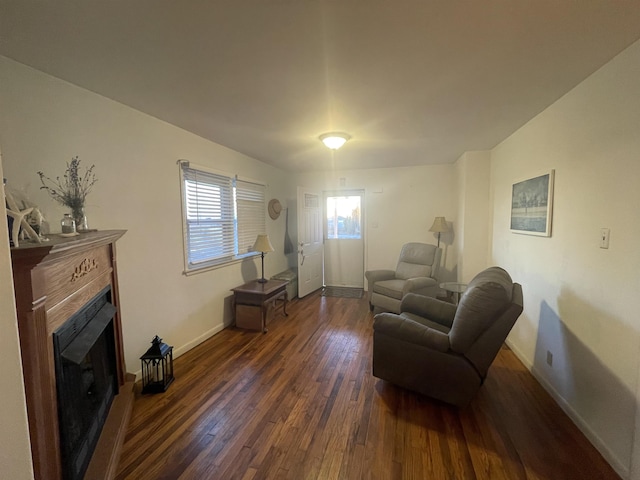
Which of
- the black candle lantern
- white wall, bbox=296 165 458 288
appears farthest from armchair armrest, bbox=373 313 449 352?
white wall, bbox=296 165 458 288

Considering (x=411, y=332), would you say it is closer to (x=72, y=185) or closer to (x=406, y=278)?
(x=406, y=278)

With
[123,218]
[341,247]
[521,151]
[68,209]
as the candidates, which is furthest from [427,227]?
[68,209]

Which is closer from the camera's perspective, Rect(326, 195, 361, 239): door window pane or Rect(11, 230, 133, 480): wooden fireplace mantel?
Rect(11, 230, 133, 480): wooden fireplace mantel

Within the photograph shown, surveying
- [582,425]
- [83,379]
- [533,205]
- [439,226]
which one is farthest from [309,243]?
[582,425]

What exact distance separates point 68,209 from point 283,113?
5.60 feet

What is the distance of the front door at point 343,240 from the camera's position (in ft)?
17.5

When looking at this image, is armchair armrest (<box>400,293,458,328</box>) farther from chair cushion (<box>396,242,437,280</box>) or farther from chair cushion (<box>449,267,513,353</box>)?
chair cushion (<box>396,242,437,280</box>)

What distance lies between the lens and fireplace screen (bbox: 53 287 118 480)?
1262 millimetres

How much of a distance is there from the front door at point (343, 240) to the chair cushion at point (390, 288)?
1.48 m

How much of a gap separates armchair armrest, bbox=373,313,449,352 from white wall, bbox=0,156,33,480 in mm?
1907

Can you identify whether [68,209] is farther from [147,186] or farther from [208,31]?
[208,31]

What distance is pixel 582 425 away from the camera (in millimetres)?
1786

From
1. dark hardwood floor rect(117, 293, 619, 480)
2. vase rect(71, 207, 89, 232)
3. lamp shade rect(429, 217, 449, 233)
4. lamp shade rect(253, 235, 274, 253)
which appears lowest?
dark hardwood floor rect(117, 293, 619, 480)

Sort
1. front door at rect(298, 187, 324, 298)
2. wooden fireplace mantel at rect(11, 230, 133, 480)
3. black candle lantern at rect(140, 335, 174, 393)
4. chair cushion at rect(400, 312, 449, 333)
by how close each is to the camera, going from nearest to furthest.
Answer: wooden fireplace mantel at rect(11, 230, 133, 480)
black candle lantern at rect(140, 335, 174, 393)
chair cushion at rect(400, 312, 449, 333)
front door at rect(298, 187, 324, 298)
